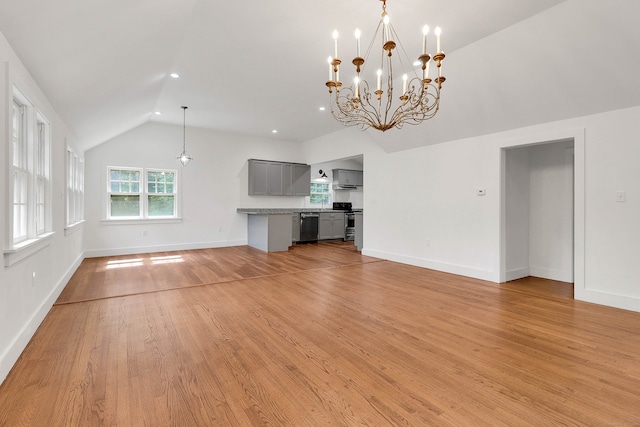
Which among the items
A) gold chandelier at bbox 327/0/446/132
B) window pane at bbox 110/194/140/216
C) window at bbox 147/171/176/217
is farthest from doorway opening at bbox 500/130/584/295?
window pane at bbox 110/194/140/216

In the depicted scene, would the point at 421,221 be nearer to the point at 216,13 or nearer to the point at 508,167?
the point at 508,167

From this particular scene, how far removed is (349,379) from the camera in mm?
1989

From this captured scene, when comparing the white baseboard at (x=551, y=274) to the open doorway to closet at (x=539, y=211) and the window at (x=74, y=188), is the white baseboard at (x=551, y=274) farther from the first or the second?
the window at (x=74, y=188)

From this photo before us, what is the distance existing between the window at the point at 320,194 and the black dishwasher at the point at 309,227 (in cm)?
100

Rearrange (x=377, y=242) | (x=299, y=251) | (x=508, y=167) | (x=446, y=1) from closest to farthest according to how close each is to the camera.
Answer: (x=446, y=1) < (x=508, y=167) < (x=377, y=242) < (x=299, y=251)

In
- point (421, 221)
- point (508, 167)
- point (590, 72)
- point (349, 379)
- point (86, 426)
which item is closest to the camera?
point (86, 426)

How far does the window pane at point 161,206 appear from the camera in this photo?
6988 mm

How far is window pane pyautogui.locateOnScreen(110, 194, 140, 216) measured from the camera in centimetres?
656

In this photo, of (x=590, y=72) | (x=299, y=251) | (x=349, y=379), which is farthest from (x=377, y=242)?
(x=349, y=379)

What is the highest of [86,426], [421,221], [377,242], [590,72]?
[590,72]

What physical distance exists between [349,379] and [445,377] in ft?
2.11

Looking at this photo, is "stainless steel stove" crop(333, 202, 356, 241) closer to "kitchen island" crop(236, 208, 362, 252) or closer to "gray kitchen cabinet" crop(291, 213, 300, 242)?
"gray kitchen cabinet" crop(291, 213, 300, 242)

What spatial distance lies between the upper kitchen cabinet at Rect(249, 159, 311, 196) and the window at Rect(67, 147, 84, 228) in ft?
11.7

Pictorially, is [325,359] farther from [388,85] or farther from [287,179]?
[287,179]
